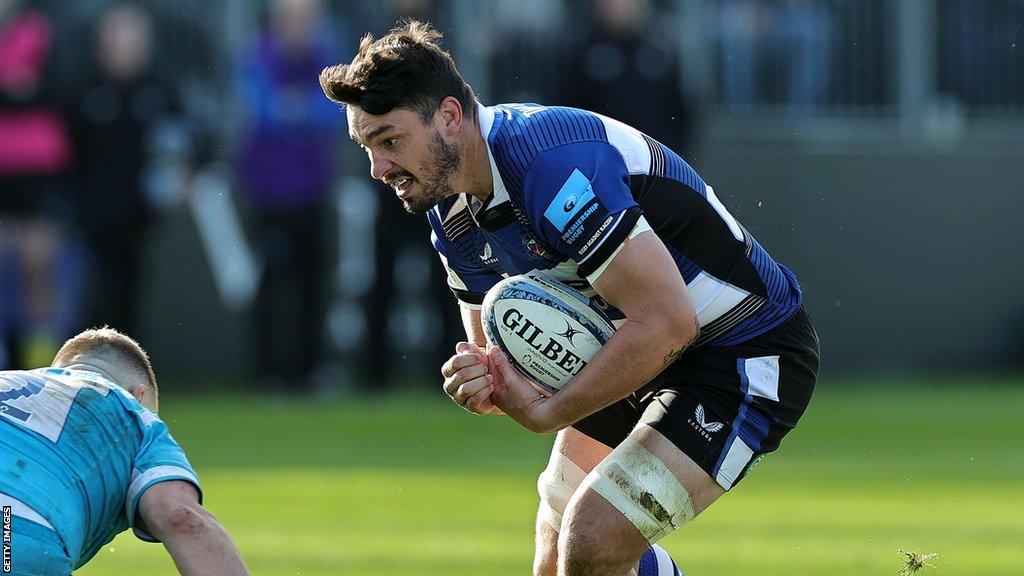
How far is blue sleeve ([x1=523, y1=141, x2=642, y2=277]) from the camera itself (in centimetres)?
578

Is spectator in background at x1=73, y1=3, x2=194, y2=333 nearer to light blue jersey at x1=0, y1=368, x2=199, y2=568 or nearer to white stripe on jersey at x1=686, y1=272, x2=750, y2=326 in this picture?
white stripe on jersey at x1=686, y1=272, x2=750, y2=326

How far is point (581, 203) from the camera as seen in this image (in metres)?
5.81

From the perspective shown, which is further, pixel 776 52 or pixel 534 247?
pixel 776 52

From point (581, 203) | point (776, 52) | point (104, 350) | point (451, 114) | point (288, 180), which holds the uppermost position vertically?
point (451, 114)

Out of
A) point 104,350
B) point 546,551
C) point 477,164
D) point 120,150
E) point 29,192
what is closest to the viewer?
point 104,350

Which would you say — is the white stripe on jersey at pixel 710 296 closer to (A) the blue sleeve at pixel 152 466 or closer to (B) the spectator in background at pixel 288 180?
(A) the blue sleeve at pixel 152 466

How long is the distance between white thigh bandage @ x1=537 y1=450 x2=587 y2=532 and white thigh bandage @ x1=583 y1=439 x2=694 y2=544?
599 mm

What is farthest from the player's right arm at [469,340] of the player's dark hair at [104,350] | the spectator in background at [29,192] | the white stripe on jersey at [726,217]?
the spectator in background at [29,192]

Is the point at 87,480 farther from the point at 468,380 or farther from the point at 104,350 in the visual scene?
the point at 468,380

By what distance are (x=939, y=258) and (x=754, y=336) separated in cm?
1227

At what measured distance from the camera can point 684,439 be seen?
6219 millimetres

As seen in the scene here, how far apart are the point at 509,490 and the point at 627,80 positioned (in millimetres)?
5265

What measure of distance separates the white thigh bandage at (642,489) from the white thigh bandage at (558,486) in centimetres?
60

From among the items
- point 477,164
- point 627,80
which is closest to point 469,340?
point 477,164
